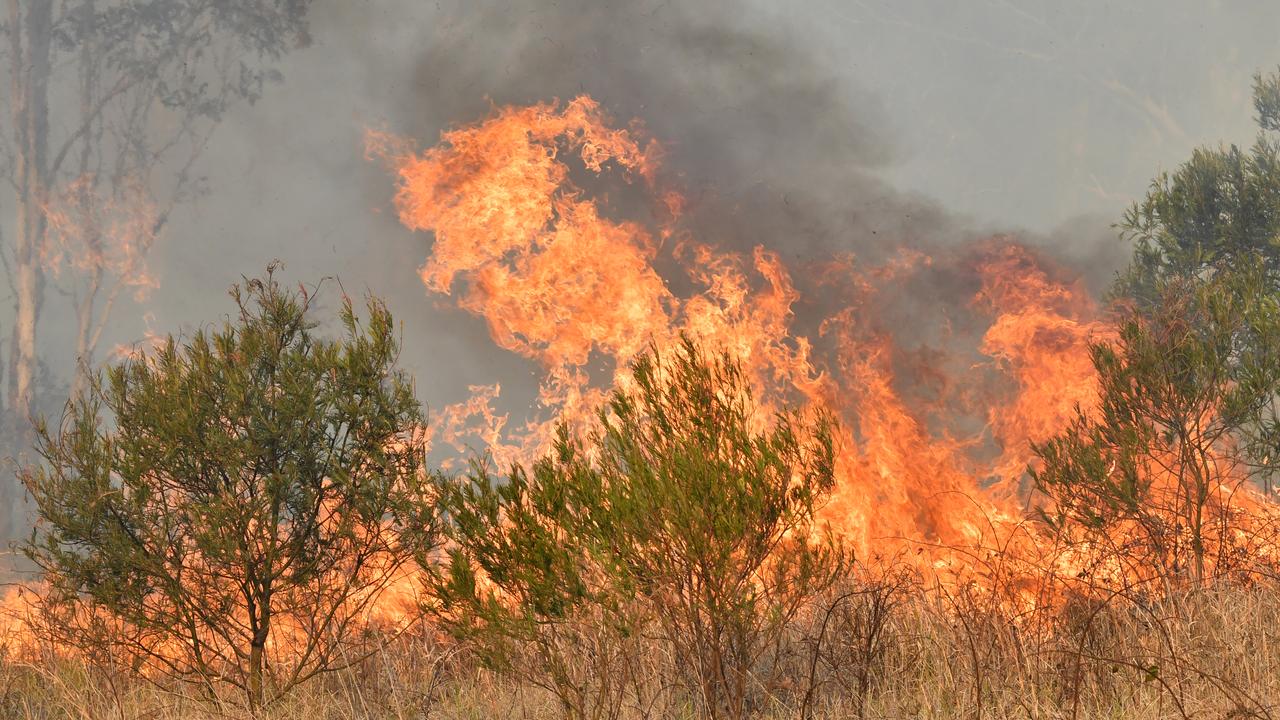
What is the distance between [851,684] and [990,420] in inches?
413

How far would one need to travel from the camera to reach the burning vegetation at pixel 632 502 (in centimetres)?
796

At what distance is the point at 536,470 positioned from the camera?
8164 millimetres

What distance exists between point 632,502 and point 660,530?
0.35 metres

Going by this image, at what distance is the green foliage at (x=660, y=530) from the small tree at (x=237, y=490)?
7.12ft

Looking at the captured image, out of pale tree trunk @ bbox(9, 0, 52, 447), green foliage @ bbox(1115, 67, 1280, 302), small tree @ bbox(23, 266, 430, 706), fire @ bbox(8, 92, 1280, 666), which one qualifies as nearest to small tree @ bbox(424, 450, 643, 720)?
small tree @ bbox(23, 266, 430, 706)

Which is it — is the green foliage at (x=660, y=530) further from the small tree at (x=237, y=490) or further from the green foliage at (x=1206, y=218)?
the green foliage at (x=1206, y=218)

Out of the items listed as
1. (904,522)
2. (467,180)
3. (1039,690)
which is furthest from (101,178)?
(1039,690)

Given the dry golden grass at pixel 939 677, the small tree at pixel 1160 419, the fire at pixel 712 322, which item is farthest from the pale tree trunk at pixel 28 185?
the small tree at pixel 1160 419

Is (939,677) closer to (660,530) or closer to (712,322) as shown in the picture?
(660,530)

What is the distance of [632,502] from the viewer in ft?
25.2

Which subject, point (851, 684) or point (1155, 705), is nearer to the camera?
point (1155, 705)

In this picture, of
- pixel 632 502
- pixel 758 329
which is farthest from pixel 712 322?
pixel 632 502

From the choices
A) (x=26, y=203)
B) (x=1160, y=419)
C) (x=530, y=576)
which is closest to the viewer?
(x=530, y=576)

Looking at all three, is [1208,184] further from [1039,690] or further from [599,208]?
[1039,690]
